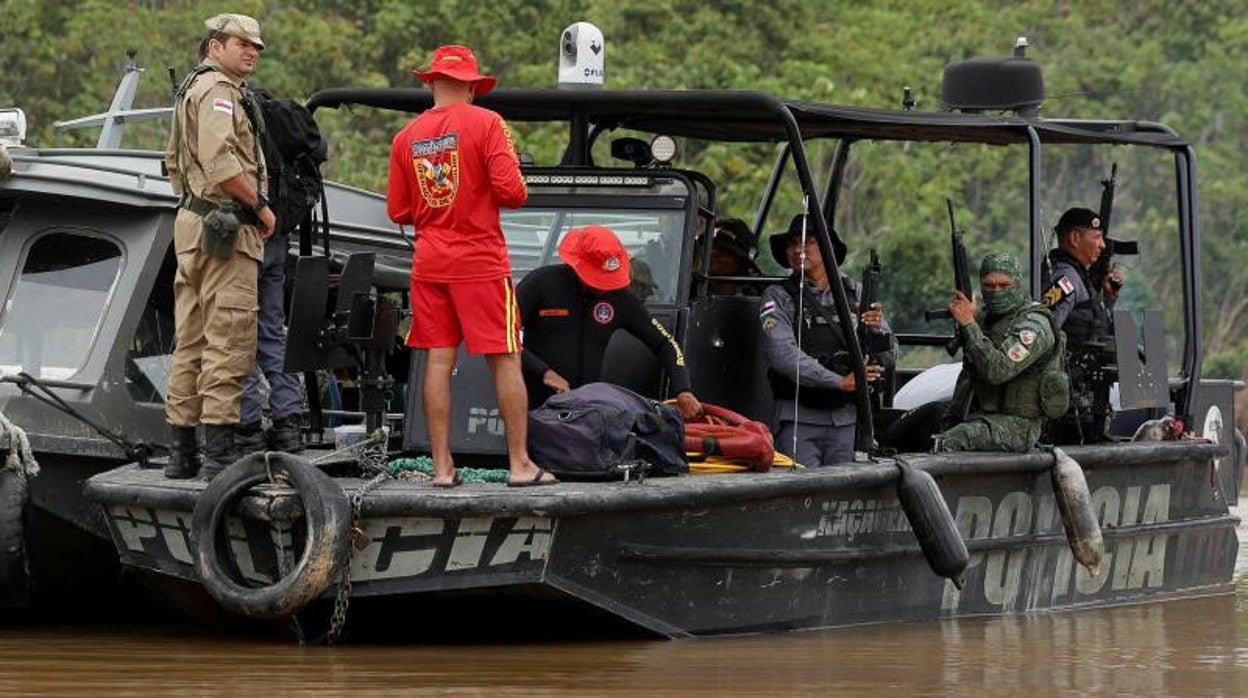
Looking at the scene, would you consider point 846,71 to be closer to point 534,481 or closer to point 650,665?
point 534,481

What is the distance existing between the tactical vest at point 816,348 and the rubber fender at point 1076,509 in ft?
3.88

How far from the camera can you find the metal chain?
9500 mm

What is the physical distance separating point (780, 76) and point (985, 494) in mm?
12677

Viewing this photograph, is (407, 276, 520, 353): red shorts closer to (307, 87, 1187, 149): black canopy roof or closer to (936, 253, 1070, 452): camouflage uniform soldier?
(307, 87, 1187, 149): black canopy roof

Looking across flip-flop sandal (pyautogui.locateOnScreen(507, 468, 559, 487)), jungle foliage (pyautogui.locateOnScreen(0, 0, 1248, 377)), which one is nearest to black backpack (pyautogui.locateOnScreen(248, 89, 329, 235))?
flip-flop sandal (pyautogui.locateOnScreen(507, 468, 559, 487))

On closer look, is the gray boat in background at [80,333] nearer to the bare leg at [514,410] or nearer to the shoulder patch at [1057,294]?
the bare leg at [514,410]

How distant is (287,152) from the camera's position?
1051 cm

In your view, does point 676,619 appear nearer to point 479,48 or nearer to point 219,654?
point 219,654

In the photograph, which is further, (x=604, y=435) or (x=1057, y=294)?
(x=1057, y=294)

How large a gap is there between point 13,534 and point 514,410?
2.07 meters

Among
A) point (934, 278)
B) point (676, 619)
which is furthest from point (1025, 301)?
point (934, 278)

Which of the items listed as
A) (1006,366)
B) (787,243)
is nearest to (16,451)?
(787,243)

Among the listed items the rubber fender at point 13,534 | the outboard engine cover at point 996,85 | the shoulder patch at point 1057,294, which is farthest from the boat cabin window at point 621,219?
the outboard engine cover at point 996,85

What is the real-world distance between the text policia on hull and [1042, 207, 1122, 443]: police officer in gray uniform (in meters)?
0.03
